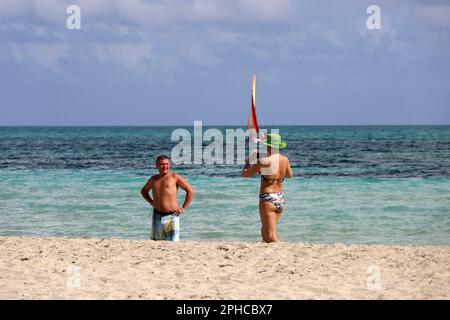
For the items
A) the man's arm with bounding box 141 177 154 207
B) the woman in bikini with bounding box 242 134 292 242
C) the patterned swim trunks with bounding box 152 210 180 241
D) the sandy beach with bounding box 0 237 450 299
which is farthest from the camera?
the man's arm with bounding box 141 177 154 207

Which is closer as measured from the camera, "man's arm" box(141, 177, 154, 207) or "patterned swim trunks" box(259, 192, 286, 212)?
"patterned swim trunks" box(259, 192, 286, 212)

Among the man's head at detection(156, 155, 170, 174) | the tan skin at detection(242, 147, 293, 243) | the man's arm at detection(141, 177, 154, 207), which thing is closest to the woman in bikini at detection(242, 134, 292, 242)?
the tan skin at detection(242, 147, 293, 243)

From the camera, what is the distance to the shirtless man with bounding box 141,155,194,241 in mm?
8477

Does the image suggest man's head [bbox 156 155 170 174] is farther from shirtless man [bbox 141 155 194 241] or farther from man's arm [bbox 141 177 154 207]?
man's arm [bbox 141 177 154 207]

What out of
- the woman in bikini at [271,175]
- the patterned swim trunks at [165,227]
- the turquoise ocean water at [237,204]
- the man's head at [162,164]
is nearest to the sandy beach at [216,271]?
the patterned swim trunks at [165,227]

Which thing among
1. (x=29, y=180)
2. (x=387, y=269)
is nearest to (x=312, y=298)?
(x=387, y=269)

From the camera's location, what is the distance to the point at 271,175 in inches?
326

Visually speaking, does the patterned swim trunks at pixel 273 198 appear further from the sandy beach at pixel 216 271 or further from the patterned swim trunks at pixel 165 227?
the patterned swim trunks at pixel 165 227

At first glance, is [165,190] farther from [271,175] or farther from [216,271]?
[216,271]

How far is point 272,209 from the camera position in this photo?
8422mm

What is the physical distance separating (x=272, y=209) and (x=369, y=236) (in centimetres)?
356

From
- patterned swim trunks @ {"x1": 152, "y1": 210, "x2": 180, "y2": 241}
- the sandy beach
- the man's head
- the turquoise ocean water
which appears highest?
the man's head

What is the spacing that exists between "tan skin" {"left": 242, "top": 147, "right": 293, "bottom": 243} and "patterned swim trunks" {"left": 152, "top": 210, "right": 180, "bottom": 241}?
1.15 m

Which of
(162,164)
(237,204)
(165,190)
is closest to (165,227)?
→ (165,190)
